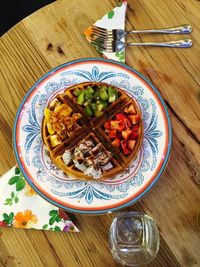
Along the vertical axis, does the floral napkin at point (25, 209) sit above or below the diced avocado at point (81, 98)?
below

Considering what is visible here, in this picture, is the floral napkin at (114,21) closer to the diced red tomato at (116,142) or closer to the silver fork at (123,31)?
the silver fork at (123,31)

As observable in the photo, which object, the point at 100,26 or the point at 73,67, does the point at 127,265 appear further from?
the point at 100,26

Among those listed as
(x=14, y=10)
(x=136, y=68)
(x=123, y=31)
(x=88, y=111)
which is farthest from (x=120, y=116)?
(x=14, y=10)

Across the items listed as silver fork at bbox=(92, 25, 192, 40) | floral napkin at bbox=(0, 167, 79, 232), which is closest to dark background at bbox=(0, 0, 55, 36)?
silver fork at bbox=(92, 25, 192, 40)

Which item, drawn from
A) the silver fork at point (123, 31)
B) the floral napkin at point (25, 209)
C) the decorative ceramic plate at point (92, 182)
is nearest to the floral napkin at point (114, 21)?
the silver fork at point (123, 31)

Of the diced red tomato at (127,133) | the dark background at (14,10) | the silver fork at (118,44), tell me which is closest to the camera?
the diced red tomato at (127,133)

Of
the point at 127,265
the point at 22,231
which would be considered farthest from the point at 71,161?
the point at 127,265

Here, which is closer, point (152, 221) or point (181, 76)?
point (152, 221)
